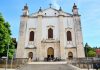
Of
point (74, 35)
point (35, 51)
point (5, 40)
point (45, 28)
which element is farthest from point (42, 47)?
point (5, 40)

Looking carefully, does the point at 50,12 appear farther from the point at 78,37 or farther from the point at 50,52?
the point at 50,52

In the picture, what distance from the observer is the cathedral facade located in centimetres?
3816

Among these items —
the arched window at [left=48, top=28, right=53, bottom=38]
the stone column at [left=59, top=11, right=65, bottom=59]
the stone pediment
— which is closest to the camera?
the stone column at [left=59, top=11, right=65, bottom=59]

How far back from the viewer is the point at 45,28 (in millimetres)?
40625

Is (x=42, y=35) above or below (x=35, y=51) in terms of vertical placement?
above

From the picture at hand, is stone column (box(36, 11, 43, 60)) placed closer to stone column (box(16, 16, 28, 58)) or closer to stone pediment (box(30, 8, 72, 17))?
stone pediment (box(30, 8, 72, 17))

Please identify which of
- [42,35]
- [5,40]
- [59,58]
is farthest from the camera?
[42,35]

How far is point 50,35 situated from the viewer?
40094mm

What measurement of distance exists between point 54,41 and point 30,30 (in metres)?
6.29

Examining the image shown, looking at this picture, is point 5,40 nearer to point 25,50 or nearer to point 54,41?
point 25,50

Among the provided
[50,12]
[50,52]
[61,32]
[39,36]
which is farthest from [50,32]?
[50,12]

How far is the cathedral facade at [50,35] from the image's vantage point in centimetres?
3816

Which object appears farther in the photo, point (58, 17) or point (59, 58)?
point (58, 17)

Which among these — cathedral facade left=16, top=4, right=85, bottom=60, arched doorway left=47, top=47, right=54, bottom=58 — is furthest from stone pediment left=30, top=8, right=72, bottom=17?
arched doorway left=47, top=47, right=54, bottom=58
